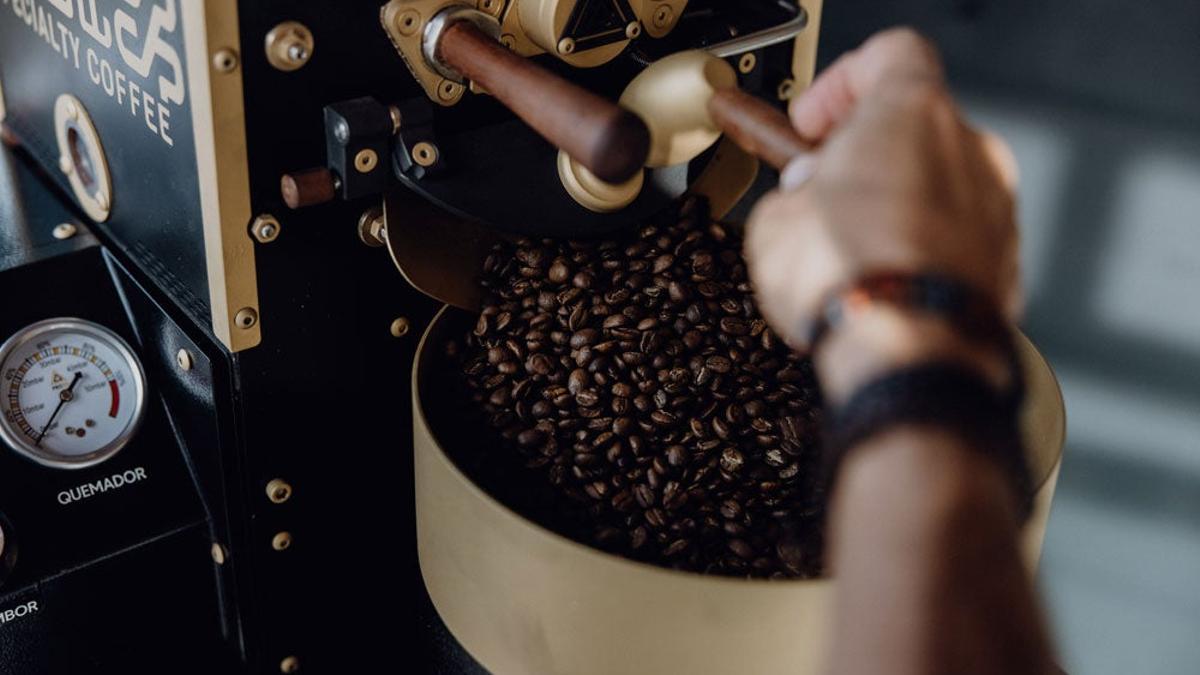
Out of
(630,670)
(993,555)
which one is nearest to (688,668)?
(630,670)

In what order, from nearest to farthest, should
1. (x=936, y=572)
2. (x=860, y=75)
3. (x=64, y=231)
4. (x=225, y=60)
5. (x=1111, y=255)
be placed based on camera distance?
(x=936, y=572)
(x=860, y=75)
(x=225, y=60)
(x=64, y=231)
(x=1111, y=255)

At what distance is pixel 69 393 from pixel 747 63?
21.1 inches

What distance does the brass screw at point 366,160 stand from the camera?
30.3 inches

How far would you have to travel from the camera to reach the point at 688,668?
0.69 m

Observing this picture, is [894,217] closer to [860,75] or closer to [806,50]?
[860,75]

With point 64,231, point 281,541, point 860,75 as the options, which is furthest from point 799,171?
point 64,231

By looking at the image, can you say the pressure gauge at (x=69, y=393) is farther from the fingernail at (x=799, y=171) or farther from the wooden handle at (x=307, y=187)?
the fingernail at (x=799, y=171)

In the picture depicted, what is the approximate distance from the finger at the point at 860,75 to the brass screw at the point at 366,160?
270 millimetres

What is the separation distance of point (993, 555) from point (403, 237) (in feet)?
1.70

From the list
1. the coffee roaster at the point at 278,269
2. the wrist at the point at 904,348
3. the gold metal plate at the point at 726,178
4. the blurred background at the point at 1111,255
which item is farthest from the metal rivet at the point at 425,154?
the blurred background at the point at 1111,255

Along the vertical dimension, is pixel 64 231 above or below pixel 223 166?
below

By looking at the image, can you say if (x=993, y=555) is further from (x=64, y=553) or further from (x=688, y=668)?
(x=64, y=553)

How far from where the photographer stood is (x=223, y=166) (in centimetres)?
75

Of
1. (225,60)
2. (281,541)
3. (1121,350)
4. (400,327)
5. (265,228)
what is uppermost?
(225,60)
